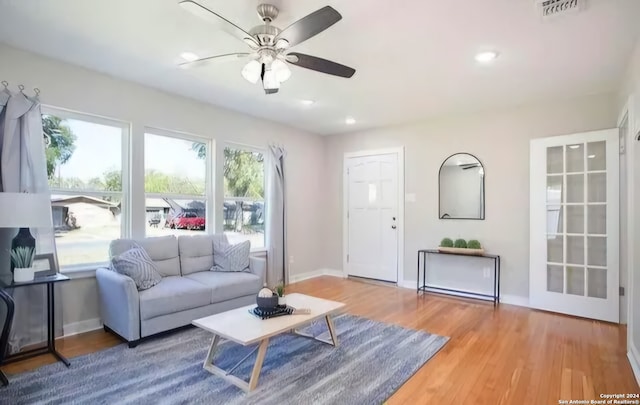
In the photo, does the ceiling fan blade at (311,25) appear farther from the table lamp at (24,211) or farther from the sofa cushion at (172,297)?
the sofa cushion at (172,297)

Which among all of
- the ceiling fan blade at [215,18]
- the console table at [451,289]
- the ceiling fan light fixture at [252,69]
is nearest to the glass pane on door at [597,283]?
the console table at [451,289]

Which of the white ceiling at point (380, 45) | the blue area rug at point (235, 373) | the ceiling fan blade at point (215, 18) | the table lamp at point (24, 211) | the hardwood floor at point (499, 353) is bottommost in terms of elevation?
the hardwood floor at point (499, 353)

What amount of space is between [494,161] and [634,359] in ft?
8.42

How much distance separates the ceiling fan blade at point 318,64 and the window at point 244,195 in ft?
8.40

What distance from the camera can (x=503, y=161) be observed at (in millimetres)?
4375

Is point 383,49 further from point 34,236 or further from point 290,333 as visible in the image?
point 34,236

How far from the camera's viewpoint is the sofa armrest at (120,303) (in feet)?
9.28

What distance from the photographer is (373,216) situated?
551 centimetres

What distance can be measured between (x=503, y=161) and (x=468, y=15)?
2580 millimetres

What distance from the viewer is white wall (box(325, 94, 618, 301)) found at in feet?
13.1

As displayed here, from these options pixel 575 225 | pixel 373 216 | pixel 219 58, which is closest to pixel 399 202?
pixel 373 216

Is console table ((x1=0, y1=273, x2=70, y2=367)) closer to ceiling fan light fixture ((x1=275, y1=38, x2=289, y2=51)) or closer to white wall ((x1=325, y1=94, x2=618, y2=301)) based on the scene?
ceiling fan light fixture ((x1=275, y1=38, x2=289, y2=51))

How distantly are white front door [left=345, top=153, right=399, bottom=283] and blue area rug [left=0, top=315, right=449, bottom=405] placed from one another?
226cm

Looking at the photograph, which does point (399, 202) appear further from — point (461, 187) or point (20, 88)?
point (20, 88)
